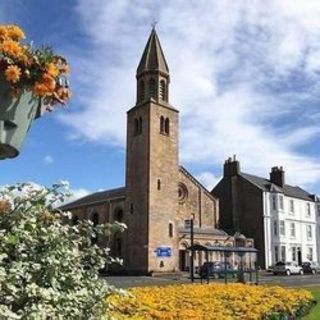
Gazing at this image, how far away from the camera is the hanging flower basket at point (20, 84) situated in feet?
11.7

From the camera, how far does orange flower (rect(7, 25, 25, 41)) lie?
3.78 m

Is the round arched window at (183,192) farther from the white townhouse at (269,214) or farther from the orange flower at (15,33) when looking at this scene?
the orange flower at (15,33)

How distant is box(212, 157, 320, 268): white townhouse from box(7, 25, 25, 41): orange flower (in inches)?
2663

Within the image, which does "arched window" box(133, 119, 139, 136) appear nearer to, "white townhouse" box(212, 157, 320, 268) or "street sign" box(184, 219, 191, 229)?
"street sign" box(184, 219, 191, 229)

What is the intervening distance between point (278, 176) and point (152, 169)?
27700 millimetres

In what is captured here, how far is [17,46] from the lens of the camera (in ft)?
12.0

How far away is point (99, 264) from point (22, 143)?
173 centimetres

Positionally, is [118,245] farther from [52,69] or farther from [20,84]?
[20,84]

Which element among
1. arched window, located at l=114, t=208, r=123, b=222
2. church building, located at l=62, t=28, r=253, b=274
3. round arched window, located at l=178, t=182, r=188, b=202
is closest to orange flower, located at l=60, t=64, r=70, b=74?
church building, located at l=62, t=28, r=253, b=274

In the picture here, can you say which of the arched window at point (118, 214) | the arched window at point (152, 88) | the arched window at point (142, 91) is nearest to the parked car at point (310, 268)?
the arched window at point (118, 214)

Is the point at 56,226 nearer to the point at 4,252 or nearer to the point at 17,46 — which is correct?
the point at 4,252

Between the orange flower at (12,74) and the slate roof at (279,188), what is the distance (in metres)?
70.0

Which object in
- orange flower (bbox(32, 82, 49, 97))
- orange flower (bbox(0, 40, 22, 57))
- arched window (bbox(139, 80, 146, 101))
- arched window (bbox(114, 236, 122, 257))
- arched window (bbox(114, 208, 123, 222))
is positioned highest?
arched window (bbox(139, 80, 146, 101))

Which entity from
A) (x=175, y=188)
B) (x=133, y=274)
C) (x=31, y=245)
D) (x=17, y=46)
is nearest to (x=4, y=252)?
(x=31, y=245)
